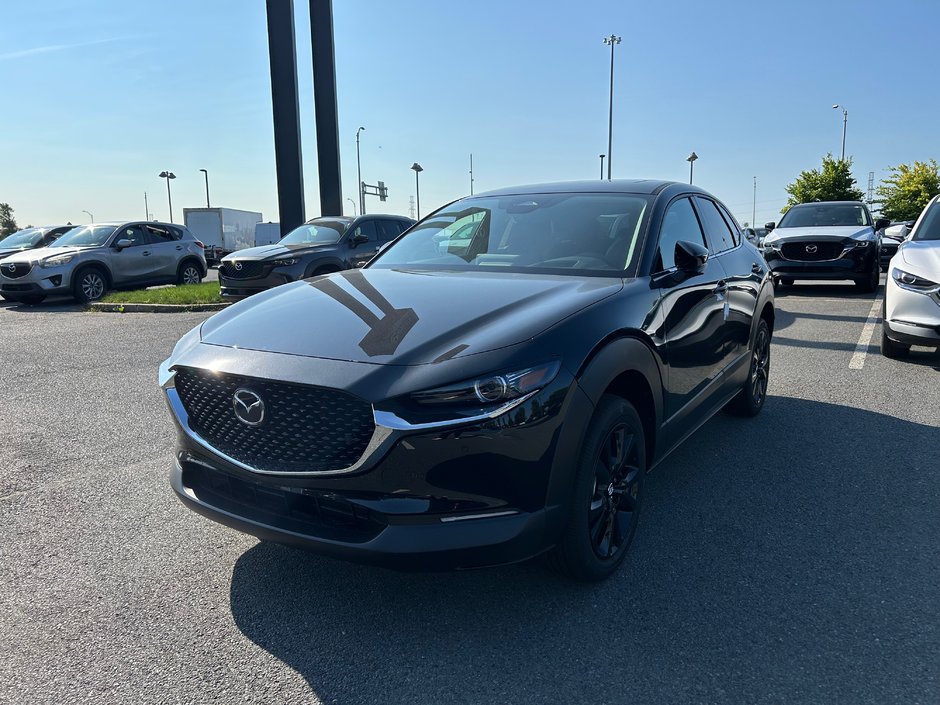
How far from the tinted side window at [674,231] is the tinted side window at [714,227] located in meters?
0.18

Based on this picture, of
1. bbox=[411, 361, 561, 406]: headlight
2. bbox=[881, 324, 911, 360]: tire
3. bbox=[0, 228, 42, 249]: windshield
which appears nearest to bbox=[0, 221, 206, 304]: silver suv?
bbox=[0, 228, 42, 249]: windshield

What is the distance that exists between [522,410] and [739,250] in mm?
3307

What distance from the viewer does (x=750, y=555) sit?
316cm

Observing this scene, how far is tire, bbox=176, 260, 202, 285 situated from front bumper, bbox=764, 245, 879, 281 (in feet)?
41.3

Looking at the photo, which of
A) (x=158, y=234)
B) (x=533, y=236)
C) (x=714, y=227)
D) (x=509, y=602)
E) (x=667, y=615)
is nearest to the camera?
(x=667, y=615)

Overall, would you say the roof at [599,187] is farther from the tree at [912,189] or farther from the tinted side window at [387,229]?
the tree at [912,189]

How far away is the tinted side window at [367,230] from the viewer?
1264cm

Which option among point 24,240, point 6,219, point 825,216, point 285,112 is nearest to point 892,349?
point 825,216

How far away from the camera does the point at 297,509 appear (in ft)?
8.10

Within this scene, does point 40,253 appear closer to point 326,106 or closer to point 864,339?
point 326,106

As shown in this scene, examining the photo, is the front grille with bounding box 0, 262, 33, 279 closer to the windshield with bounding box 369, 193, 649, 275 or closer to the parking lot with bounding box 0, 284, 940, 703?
the parking lot with bounding box 0, 284, 940, 703

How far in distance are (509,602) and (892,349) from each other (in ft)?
20.3

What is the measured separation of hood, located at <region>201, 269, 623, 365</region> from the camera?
2.50 metres

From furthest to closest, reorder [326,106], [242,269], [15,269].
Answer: [326,106], [15,269], [242,269]
